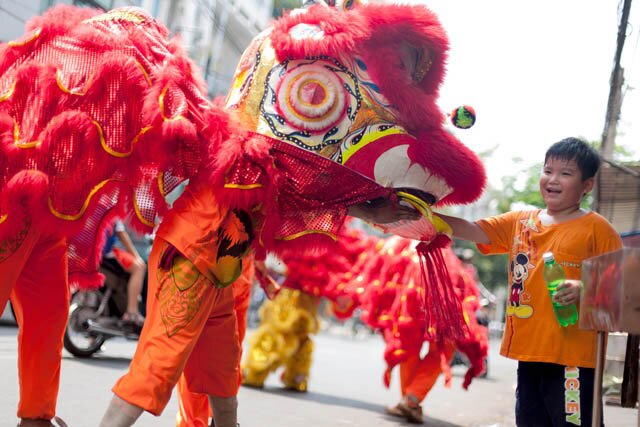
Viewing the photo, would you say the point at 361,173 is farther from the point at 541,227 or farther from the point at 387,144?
the point at 541,227

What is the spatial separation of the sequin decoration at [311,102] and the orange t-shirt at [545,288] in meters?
0.88

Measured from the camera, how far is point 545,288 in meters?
2.78

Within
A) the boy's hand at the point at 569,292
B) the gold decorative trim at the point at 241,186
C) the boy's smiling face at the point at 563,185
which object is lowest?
the boy's hand at the point at 569,292

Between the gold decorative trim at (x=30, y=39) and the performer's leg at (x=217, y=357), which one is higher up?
the gold decorative trim at (x=30, y=39)

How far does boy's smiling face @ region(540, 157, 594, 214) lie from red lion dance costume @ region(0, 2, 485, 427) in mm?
349

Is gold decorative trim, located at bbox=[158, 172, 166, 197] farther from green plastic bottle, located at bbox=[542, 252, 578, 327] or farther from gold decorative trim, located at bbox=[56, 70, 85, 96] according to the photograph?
green plastic bottle, located at bbox=[542, 252, 578, 327]

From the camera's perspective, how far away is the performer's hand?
2711mm

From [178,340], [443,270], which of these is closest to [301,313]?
[443,270]

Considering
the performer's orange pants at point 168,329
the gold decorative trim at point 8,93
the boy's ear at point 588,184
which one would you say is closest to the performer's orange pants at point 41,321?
the performer's orange pants at point 168,329

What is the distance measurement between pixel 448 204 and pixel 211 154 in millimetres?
934

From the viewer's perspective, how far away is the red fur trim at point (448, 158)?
2.56 meters

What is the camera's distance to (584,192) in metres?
2.87

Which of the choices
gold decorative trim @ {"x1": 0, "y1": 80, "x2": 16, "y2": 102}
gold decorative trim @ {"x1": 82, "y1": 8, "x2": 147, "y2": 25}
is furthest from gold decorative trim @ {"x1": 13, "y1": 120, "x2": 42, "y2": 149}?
gold decorative trim @ {"x1": 82, "y1": 8, "x2": 147, "y2": 25}

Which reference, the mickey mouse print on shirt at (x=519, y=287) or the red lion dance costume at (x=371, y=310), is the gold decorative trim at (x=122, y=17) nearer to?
the mickey mouse print on shirt at (x=519, y=287)
